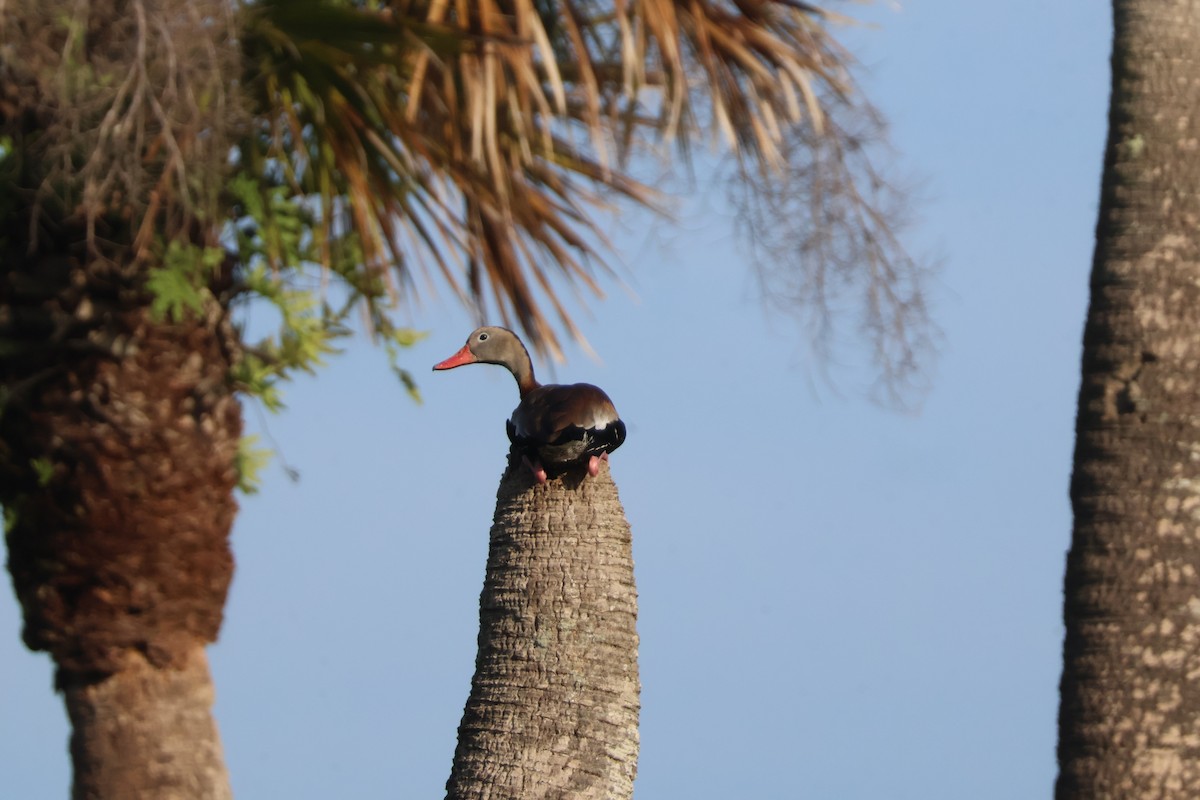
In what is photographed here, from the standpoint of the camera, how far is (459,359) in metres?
6.95

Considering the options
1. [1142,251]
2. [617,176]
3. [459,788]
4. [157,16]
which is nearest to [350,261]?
[617,176]

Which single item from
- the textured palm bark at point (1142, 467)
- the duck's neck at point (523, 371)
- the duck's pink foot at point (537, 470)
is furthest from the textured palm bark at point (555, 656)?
the textured palm bark at point (1142, 467)

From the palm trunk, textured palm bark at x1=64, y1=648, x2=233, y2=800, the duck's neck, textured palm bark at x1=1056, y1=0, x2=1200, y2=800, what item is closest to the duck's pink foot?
the duck's neck

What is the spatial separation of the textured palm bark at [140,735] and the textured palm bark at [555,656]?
2.19m

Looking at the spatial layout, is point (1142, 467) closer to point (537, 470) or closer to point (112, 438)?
point (537, 470)

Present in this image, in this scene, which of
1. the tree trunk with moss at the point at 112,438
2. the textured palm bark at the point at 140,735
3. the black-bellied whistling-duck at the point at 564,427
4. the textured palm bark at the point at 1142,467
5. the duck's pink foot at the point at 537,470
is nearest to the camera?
the black-bellied whistling-duck at the point at 564,427

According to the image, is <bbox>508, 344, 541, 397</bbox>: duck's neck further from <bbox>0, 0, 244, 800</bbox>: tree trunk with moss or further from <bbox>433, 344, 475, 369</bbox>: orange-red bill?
<bbox>0, 0, 244, 800</bbox>: tree trunk with moss

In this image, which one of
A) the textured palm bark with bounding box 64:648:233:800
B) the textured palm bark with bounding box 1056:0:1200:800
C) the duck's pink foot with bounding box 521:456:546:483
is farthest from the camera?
the textured palm bark with bounding box 64:648:233:800

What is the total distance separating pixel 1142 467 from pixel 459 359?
2.92 meters

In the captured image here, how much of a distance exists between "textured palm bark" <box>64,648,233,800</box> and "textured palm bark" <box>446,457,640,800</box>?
2190mm

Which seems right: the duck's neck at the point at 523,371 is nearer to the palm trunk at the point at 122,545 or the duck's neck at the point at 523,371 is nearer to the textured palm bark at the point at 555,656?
the textured palm bark at the point at 555,656

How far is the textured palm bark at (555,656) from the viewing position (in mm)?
6305

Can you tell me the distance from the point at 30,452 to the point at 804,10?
4.59 m

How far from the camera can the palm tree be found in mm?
7840
